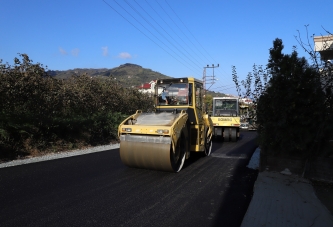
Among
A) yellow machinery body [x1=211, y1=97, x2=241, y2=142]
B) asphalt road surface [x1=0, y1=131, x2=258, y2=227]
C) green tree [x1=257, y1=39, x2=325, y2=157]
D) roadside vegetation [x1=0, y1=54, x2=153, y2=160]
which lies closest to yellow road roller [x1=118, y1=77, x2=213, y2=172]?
asphalt road surface [x1=0, y1=131, x2=258, y2=227]

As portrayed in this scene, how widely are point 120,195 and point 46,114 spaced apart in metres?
7.07

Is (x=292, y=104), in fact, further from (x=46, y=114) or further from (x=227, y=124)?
(x=227, y=124)

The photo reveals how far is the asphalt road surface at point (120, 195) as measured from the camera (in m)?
4.16

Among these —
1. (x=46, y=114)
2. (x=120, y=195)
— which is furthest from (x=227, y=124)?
(x=120, y=195)

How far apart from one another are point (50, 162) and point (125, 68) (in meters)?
122

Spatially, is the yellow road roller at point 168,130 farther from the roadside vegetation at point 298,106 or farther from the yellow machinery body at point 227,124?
the yellow machinery body at point 227,124

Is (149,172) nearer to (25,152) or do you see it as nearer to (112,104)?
(25,152)

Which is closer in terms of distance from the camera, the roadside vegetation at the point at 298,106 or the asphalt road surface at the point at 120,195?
the asphalt road surface at the point at 120,195

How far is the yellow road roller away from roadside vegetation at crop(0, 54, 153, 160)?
15.0ft

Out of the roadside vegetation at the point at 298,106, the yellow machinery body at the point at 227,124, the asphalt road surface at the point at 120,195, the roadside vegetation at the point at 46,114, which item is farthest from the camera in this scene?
the yellow machinery body at the point at 227,124

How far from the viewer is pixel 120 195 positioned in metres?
5.27

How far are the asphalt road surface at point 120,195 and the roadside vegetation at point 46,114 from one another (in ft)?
9.04

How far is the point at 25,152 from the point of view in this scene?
983cm

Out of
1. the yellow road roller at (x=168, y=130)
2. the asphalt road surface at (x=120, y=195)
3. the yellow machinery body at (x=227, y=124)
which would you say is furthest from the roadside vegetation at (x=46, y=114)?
the yellow machinery body at (x=227, y=124)
